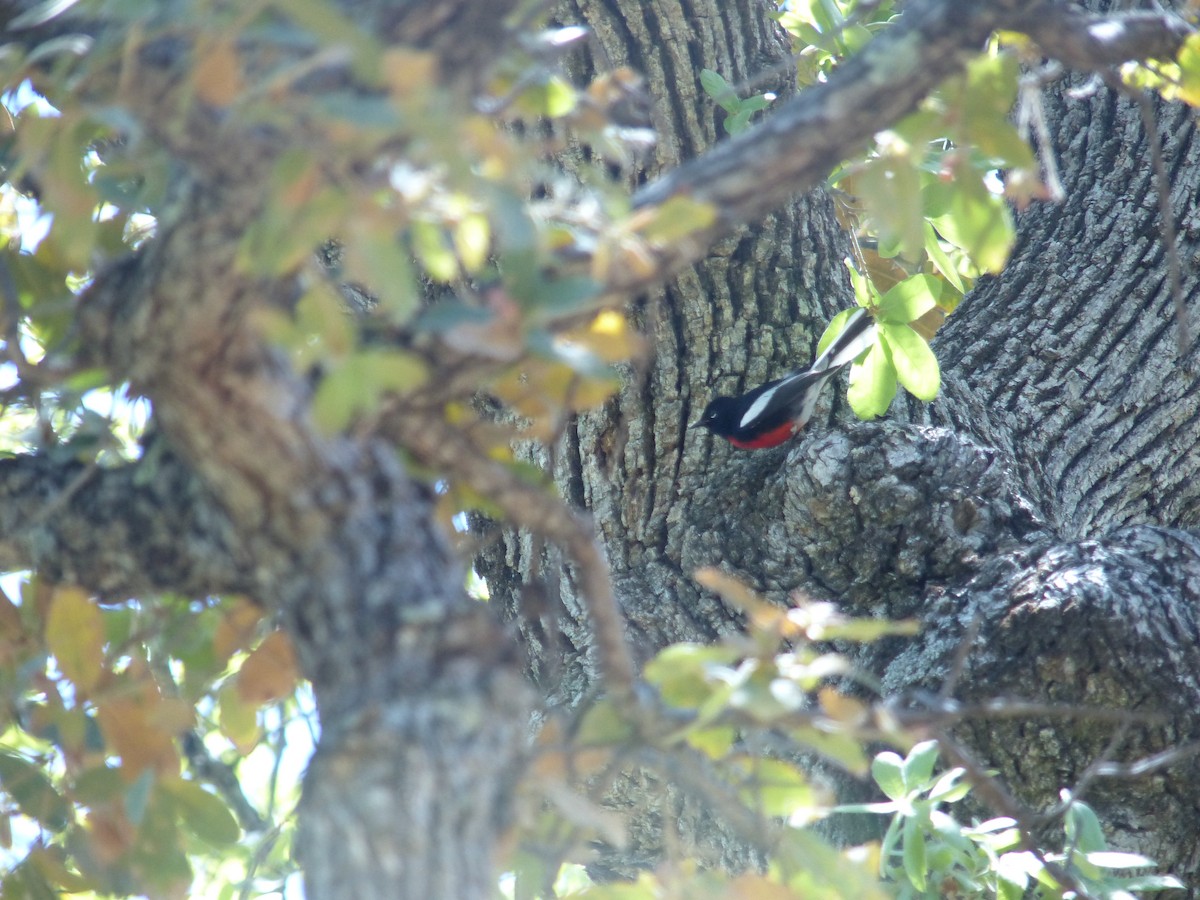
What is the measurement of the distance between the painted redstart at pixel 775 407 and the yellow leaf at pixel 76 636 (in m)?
1.60

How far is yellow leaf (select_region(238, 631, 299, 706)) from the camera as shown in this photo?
1534 millimetres

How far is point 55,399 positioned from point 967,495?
1807 millimetres

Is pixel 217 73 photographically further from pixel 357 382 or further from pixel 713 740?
pixel 713 740

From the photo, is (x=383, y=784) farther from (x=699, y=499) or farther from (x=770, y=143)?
(x=699, y=499)

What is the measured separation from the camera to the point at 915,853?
6.17 feet

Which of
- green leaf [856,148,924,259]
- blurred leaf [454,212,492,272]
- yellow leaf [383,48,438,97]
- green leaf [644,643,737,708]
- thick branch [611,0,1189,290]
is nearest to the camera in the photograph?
yellow leaf [383,48,438,97]

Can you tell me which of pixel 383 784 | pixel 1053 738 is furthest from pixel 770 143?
pixel 1053 738

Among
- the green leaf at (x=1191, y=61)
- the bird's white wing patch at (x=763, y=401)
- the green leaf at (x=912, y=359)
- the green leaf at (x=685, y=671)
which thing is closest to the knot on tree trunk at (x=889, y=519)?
the green leaf at (x=912, y=359)

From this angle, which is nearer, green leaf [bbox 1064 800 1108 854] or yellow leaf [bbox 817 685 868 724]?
yellow leaf [bbox 817 685 868 724]

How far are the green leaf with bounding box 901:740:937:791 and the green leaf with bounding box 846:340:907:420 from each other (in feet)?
2.76

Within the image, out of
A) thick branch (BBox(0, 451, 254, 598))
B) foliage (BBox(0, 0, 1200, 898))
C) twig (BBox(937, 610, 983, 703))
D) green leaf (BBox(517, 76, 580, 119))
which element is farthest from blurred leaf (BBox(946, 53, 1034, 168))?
thick branch (BBox(0, 451, 254, 598))

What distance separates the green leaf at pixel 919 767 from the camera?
1.95 meters

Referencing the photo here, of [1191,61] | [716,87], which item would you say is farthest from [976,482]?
[1191,61]

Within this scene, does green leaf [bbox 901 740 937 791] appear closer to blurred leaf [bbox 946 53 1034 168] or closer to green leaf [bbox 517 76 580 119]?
blurred leaf [bbox 946 53 1034 168]
